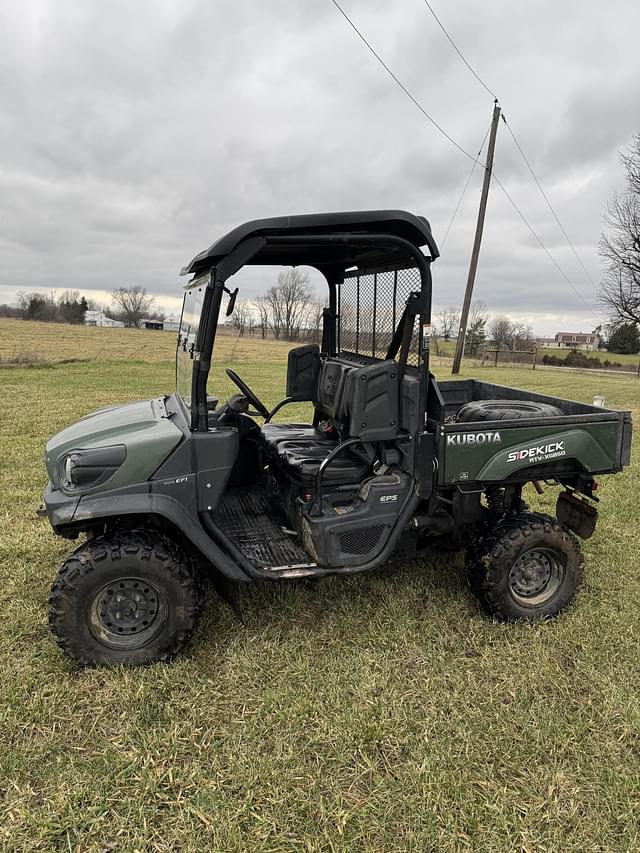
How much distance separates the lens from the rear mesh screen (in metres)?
3.44

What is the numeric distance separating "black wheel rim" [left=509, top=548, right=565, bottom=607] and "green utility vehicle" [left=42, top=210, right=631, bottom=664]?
0.01m

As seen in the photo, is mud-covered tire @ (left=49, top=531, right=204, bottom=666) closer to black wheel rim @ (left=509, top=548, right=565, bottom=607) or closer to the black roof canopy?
the black roof canopy

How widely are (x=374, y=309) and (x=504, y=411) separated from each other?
1.16 m

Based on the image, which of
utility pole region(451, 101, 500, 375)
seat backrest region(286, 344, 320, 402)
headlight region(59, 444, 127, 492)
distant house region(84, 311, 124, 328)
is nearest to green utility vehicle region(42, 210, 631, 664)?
headlight region(59, 444, 127, 492)

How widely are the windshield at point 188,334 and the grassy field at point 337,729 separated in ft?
4.86

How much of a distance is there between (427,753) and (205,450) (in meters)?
1.85

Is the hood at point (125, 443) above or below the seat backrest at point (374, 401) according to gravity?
below

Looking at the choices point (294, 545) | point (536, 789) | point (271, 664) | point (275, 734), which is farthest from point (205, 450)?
point (536, 789)

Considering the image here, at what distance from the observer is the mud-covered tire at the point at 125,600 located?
2.98 meters

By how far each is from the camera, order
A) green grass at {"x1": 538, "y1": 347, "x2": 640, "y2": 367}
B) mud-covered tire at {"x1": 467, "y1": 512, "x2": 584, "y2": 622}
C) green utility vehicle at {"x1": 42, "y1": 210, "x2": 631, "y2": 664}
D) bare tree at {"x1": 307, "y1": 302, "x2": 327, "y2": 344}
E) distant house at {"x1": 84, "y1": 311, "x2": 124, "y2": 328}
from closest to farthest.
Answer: green utility vehicle at {"x1": 42, "y1": 210, "x2": 631, "y2": 664}, mud-covered tire at {"x1": 467, "y1": 512, "x2": 584, "y2": 622}, bare tree at {"x1": 307, "y1": 302, "x2": 327, "y2": 344}, green grass at {"x1": 538, "y1": 347, "x2": 640, "y2": 367}, distant house at {"x1": 84, "y1": 311, "x2": 124, "y2": 328}

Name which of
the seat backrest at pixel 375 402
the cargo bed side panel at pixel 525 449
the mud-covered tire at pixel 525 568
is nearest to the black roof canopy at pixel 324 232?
the seat backrest at pixel 375 402

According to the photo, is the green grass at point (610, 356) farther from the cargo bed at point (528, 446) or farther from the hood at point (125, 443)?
the hood at point (125, 443)

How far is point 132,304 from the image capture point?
7562 cm

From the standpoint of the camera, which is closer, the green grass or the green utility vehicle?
the green utility vehicle
